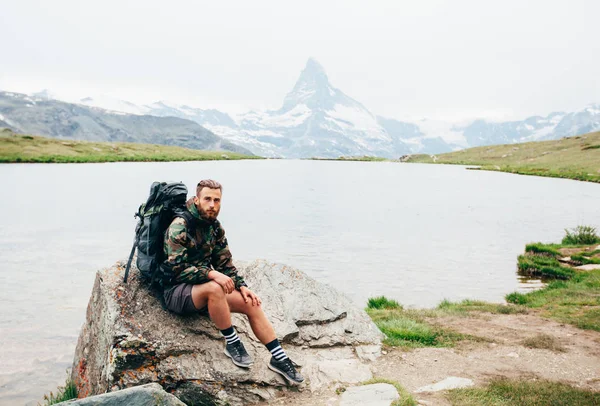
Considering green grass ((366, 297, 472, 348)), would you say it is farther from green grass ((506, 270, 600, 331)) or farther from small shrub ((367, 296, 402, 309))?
green grass ((506, 270, 600, 331))

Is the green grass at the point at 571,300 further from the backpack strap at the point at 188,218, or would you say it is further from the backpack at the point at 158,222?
the backpack at the point at 158,222

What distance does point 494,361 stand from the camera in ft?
34.1

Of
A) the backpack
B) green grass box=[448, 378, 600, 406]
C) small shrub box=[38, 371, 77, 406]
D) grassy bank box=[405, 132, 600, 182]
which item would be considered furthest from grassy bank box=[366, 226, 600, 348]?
grassy bank box=[405, 132, 600, 182]

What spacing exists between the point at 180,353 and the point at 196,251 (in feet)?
6.60

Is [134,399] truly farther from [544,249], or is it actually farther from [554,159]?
[554,159]

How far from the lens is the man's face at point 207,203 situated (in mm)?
8524

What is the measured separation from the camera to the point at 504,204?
159 ft

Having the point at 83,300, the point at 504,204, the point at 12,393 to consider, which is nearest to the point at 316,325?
the point at 12,393

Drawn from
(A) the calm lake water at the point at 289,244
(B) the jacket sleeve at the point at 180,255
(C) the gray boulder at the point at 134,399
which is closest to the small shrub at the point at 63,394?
(A) the calm lake water at the point at 289,244

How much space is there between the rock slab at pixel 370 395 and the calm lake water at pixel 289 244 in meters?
6.90

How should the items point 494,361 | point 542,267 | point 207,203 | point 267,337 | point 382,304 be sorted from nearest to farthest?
1. point 207,203
2. point 267,337
3. point 494,361
4. point 382,304
5. point 542,267

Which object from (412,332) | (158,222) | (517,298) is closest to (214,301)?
(158,222)

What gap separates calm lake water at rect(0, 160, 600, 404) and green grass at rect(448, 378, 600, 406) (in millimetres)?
8067

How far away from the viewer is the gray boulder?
17.2 feet
